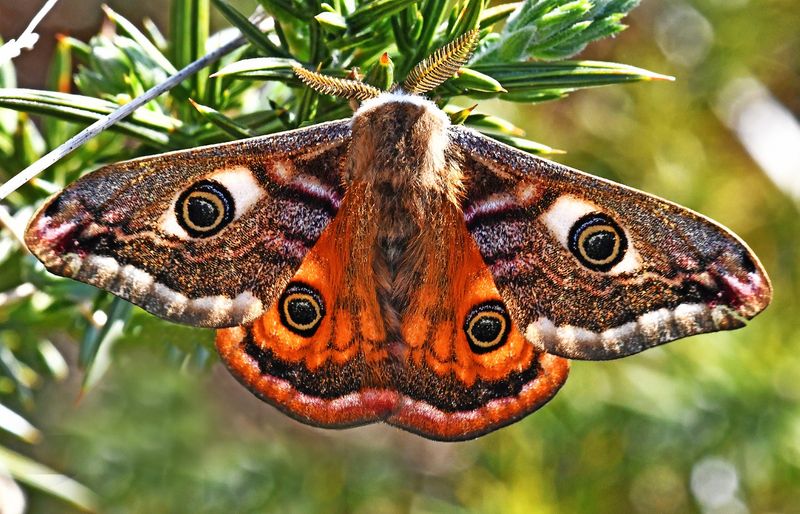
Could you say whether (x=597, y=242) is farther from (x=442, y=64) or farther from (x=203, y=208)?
(x=203, y=208)

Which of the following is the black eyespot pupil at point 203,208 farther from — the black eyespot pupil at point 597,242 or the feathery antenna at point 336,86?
the black eyespot pupil at point 597,242

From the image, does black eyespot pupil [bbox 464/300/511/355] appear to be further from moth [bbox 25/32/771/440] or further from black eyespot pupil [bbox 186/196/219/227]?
black eyespot pupil [bbox 186/196/219/227]

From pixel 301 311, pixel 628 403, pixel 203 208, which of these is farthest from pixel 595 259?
pixel 628 403

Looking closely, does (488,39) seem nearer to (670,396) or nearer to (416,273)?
(416,273)

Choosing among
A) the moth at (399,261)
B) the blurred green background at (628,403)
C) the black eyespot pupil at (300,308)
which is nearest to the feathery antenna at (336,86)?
the moth at (399,261)

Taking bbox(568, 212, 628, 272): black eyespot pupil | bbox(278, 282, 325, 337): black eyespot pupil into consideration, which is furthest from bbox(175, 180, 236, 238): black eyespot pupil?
bbox(568, 212, 628, 272): black eyespot pupil
